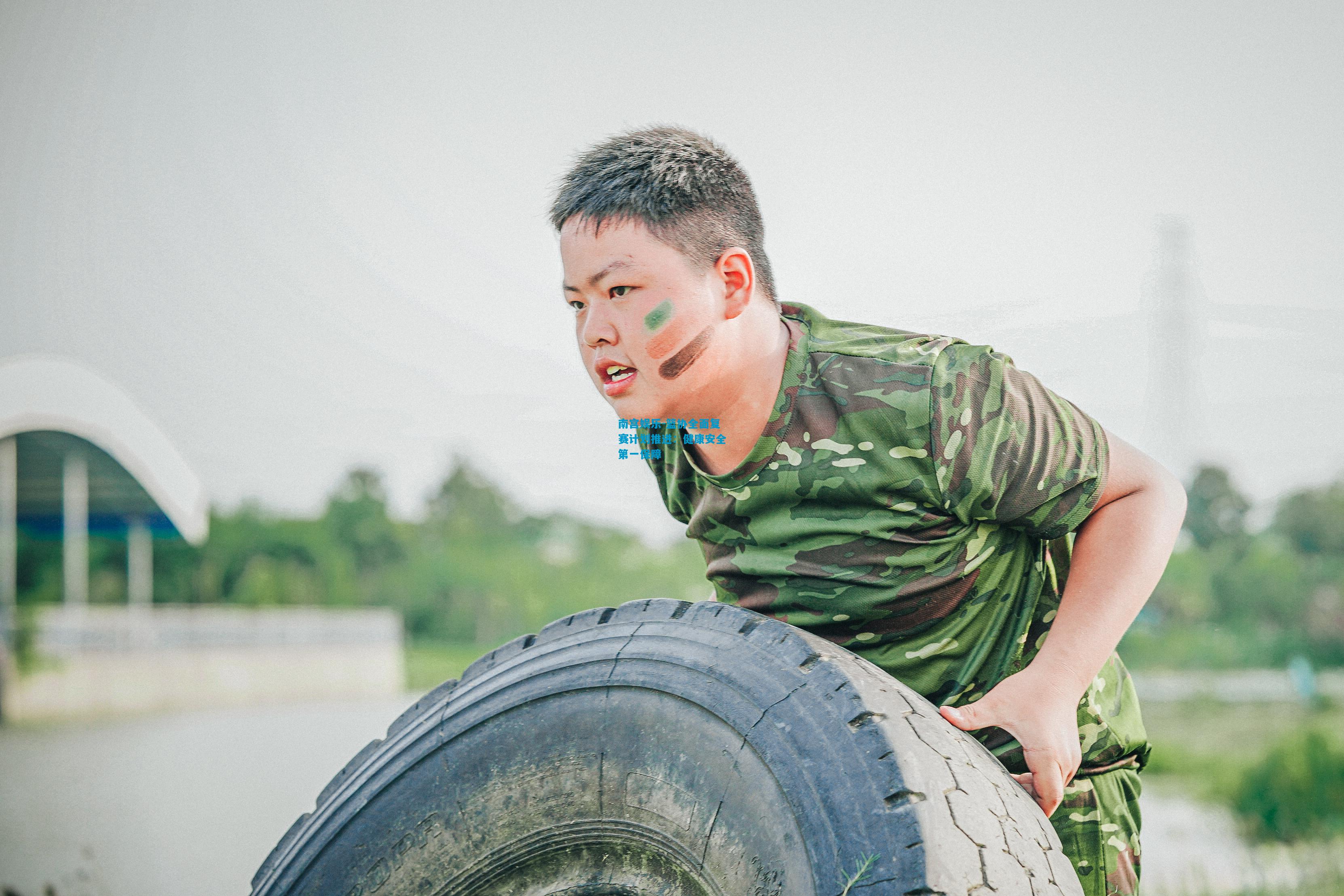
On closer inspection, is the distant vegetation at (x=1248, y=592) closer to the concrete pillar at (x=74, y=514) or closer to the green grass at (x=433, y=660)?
the green grass at (x=433, y=660)

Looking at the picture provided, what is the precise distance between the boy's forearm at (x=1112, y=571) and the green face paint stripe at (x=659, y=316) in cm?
66

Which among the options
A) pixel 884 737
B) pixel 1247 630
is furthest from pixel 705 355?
pixel 1247 630

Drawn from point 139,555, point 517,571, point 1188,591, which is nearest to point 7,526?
point 139,555

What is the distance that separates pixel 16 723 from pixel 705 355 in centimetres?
983

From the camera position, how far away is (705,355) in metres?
1.54

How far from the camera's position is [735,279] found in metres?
1.58

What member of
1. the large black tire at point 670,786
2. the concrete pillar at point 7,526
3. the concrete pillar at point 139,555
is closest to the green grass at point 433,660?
the concrete pillar at point 139,555

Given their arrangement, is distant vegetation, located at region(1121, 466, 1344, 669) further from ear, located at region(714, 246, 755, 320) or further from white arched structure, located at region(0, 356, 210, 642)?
ear, located at region(714, 246, 755, 320)

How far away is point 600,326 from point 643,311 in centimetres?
6

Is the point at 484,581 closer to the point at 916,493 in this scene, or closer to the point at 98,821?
the point at 98,821

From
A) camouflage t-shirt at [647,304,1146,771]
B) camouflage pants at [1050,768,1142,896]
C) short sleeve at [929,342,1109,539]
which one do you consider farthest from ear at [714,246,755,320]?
camouflage pants at [1050,768,1142,896]

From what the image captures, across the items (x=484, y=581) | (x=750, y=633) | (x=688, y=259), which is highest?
(x=484, y=581)

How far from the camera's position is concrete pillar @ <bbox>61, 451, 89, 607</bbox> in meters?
11.6

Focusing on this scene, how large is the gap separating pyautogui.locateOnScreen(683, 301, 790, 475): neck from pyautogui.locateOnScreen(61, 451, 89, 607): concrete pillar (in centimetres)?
1135
